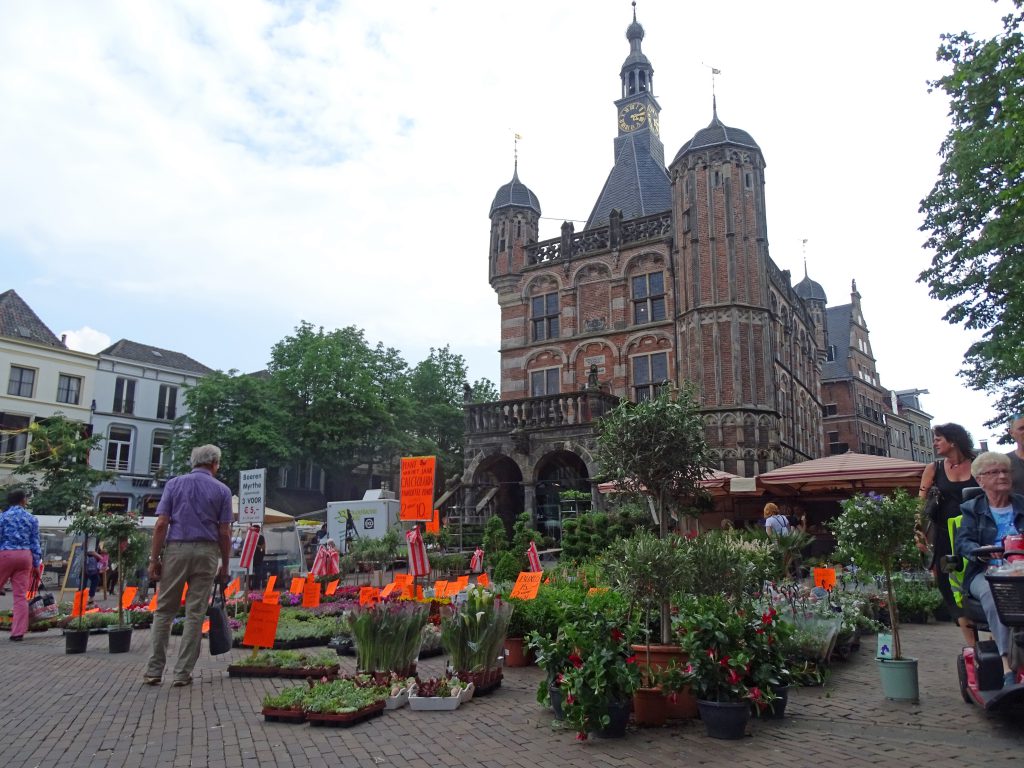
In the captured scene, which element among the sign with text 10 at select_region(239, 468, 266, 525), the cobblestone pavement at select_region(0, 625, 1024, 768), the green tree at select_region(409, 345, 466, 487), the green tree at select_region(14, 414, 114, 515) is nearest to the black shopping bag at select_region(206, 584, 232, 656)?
the cobblestone pavement at select_region(0, 625, 1024, 768)

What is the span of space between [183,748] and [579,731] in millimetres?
2532

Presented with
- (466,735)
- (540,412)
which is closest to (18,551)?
(466,735)

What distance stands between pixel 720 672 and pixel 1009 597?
5.82ft

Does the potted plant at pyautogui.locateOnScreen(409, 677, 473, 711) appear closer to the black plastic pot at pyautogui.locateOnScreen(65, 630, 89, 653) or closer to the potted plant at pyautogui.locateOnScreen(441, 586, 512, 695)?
the potted plant at pyautogui.locateOnScreen(441, 586, 512, 695)

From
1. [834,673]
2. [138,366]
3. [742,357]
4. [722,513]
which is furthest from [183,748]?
[138,366]

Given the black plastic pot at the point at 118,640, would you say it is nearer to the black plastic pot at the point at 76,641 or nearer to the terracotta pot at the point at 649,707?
the black plastic pot at the point at 76,641

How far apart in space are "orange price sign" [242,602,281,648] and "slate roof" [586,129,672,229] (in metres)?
24.2

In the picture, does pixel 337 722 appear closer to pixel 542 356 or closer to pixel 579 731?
pixel 579 731

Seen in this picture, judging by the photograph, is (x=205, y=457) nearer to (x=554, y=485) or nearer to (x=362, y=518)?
(x=554, y=485)

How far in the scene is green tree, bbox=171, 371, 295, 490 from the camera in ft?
107

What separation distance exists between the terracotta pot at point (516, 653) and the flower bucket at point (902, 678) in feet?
10.9

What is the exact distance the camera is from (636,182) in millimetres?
30641

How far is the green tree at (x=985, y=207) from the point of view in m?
12.7

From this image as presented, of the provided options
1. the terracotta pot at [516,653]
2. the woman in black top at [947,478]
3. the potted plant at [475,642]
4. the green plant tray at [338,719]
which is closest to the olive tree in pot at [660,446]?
the terracotta pot at [516,653]
